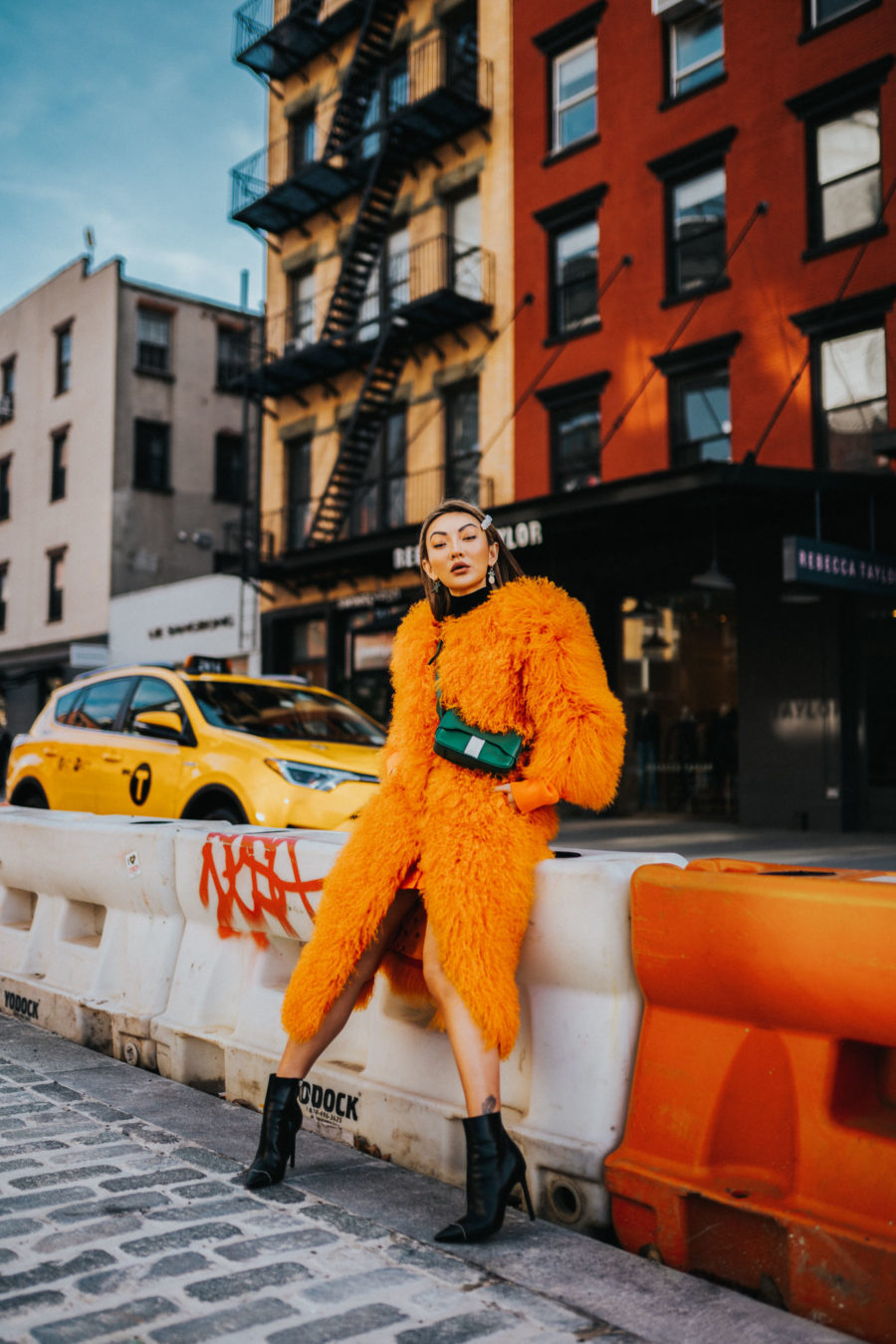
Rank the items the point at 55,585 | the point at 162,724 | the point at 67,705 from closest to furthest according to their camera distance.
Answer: the point at 162,724, the point at 67,705, the point at 55,585

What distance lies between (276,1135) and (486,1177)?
714 millimetres

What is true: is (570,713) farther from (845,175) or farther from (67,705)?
(845,175)

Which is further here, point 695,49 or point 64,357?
point 64,357

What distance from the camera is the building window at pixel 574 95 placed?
19.0m

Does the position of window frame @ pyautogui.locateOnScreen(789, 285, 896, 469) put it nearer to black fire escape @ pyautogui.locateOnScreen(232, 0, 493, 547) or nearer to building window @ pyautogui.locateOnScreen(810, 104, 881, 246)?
building window @ pyautogui.locateOnScreen(810, 104, 881, 246)

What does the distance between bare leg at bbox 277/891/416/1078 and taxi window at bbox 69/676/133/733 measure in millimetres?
6573

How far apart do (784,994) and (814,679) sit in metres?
13.7

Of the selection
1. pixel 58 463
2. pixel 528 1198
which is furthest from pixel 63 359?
pixel 528 1198

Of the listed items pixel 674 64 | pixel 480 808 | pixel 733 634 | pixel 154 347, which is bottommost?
pixel 480 808

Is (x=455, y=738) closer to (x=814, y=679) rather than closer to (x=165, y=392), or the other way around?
(x=814, y=679)

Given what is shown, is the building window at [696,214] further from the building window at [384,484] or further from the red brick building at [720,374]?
the building window at [384,484]

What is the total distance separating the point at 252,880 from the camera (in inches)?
174

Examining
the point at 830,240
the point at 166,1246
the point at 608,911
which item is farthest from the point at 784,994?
the point at 830,240

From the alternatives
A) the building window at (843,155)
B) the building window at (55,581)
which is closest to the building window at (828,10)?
the building window at (843,155)
